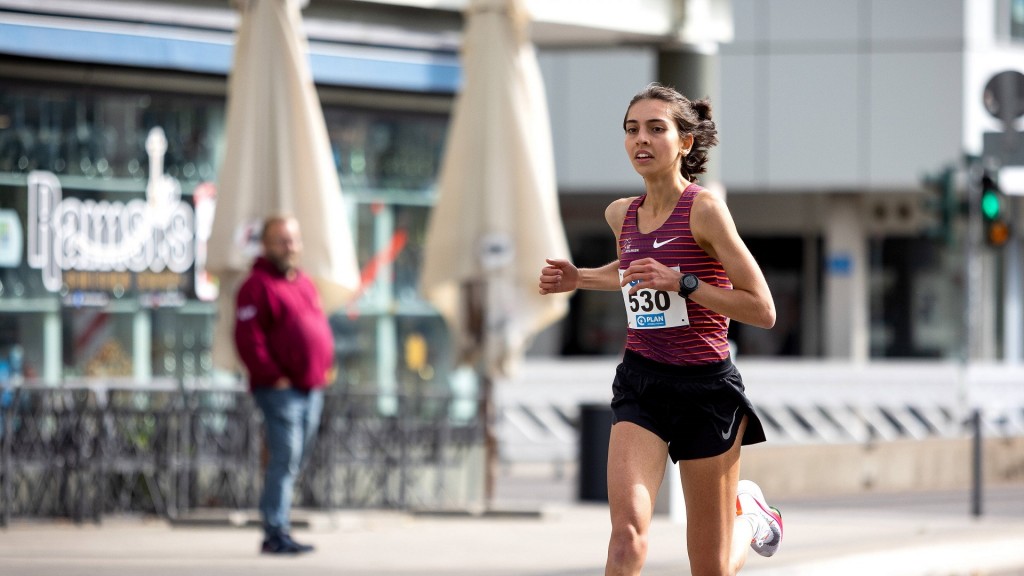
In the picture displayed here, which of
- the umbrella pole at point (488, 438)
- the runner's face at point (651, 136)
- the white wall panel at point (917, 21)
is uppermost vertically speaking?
the white wall panel at point (917, 21)

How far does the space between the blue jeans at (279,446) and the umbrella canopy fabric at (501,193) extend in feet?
8.45

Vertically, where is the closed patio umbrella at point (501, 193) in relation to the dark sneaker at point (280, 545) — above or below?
above

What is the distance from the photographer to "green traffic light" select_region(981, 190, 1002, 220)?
48.6 ft

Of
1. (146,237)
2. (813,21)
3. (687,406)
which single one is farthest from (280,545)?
(813,21)

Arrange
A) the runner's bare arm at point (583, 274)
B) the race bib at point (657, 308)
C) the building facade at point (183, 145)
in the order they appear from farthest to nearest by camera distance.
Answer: the building facade at point (183, 145)
the runner's bare arm at point (583, 274)
the race bib at point (657, 308)

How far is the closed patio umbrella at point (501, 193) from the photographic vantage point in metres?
12.1

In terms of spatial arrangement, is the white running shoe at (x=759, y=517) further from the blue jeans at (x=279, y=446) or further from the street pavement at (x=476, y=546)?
the blue jeans at (x=279, y=446)

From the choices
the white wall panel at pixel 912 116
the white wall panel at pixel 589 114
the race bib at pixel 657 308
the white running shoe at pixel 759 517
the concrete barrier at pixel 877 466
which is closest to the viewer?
the race bib at pixel 657 308

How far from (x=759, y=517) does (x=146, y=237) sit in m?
8.47

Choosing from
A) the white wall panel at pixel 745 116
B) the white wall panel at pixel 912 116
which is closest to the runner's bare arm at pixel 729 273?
A: the white wall panel at pixel 912 116

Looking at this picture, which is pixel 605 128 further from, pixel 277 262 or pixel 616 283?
pixel 616 283

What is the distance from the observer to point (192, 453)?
12336 mm

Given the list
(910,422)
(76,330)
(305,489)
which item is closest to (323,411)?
(305,489)

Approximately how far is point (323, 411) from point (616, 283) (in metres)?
6.62
